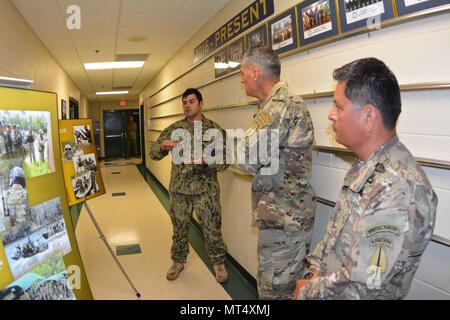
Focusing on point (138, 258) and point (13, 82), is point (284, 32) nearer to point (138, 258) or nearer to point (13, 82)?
point (13, 82)

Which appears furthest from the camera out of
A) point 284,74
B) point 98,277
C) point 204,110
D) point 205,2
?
point 204,110

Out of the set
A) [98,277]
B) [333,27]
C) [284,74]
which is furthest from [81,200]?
[333,27]

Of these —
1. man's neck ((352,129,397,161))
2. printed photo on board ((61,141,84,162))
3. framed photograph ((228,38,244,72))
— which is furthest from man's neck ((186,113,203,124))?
man's neck ((352,129,397,161))

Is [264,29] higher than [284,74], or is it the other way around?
[264,29]

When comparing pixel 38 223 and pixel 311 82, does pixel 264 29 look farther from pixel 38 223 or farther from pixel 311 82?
pixel 38 223

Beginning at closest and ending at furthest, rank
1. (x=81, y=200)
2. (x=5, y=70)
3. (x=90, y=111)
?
(x=81, y=200)
(x=5, y=70)
(x=90, y=111)

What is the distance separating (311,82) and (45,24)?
3.23 metres

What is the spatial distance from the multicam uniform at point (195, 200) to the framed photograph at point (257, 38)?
2.65ft

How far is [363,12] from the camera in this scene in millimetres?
1499

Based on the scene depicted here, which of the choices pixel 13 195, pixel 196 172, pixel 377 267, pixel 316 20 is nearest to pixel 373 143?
pixel 377 267

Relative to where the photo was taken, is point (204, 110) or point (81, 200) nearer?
point (81, 200)

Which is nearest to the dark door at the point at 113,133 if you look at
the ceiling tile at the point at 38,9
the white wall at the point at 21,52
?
the white wall at the point at 21,52

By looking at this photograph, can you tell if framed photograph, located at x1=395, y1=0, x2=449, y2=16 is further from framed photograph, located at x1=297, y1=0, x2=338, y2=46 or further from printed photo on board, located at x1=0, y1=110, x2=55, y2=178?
printed photo on board, located at x1=0, y1=110, x2=55, y2=178

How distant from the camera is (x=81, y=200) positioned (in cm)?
258
